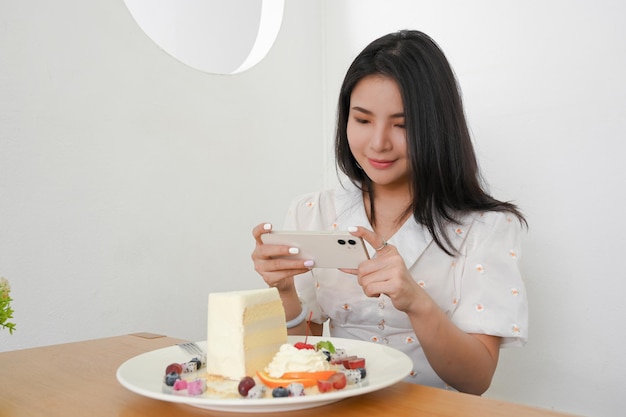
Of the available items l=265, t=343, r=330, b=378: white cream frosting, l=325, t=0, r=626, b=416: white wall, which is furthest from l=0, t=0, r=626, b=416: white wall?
l=265, t=343, r=330, b=378: white cream frosting

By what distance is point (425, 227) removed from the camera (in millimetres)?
1407

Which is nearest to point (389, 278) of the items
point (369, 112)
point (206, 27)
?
point (369, 112)

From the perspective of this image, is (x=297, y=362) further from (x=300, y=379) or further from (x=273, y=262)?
(x=273, y=262)

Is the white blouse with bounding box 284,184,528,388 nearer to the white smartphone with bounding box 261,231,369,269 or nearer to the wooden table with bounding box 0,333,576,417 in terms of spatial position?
the white smartphone with bounding box 261,231,369,269

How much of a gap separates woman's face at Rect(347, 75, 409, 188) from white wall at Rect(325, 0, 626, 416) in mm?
798

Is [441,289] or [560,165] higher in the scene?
[560,165]

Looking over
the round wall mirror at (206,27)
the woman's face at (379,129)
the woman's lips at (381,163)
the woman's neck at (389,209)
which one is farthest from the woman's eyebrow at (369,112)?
the round wall mirror at (206,27)

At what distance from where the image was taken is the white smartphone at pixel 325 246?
3.23 ft

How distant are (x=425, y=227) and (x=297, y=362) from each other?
72 centimetres

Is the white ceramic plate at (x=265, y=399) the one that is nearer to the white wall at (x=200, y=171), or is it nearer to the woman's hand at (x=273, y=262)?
the woman's hand at (x=273, y=262)

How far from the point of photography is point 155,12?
13.1ft

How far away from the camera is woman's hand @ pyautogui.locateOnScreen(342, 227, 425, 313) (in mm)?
1000

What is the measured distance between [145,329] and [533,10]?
6.11 ft

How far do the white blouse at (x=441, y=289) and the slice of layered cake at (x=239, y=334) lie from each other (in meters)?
0.55
